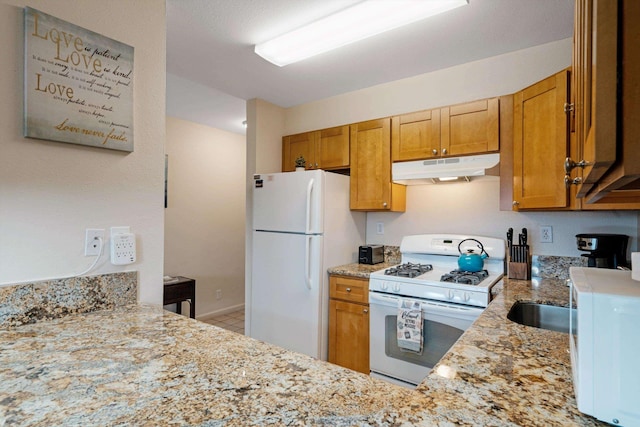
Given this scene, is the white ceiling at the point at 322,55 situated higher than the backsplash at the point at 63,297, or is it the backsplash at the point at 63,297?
the white ceiling at the point at 322,55

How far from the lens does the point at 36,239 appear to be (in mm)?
1182

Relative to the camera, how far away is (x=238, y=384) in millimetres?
732

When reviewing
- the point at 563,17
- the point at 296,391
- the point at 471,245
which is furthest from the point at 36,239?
the point at 563,17

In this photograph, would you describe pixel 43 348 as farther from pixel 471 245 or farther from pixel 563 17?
pixel 563 17

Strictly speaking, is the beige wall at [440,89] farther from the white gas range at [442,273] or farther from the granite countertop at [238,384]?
the granite countertop at [238,384]

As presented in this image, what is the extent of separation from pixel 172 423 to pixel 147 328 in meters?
0.60

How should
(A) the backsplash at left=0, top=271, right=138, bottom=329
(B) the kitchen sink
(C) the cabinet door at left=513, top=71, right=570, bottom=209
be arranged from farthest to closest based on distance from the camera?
1. (C) the cabinet door at left=513, top=71, right=570, bottom=209
2. (B) the kitchen sink
3. (A) the backsplash at left=0, top=271, right=138, bottom=329

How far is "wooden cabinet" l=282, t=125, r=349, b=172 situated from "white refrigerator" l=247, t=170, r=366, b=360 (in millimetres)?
281

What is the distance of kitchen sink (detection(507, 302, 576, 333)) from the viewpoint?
5.25ft

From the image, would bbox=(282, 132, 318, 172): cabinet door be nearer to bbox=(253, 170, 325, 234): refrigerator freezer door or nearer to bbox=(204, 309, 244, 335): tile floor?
bbox=(253, 170, 325, 234): refrigerator freezer door

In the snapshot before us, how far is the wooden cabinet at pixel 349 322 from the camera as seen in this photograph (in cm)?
243

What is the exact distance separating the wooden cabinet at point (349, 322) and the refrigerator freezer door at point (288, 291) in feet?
0.36

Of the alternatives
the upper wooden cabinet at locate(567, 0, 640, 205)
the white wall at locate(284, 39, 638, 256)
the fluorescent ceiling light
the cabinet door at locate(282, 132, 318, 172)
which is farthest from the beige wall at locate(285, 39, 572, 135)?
the upper wooden cabinet at locate(567, 0, 640, 205)

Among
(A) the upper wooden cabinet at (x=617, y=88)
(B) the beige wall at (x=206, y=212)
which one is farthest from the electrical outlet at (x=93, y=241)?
(B) the beige wall at (x=206, y=212)
